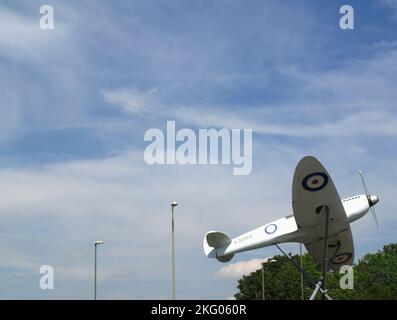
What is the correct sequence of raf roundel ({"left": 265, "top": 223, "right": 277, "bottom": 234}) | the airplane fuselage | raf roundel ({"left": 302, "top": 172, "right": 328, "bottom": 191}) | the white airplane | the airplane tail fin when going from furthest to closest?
the airplane tail fin
raf roundel ({"left": 265, "top": 223, "right": 277, "bottom": 234})
the airplane fuselage
the white airplane
raf roundel ({"left": 302, "top": 172, "right": 328, "bottom": 191})

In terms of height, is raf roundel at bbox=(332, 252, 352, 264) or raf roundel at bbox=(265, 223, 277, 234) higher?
raf roundel at bbox=(265, 223, 277, 234)

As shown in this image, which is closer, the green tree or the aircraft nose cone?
the aircraft nose cone

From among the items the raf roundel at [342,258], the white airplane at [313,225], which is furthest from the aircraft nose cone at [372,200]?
the raf roundel at [342,258]

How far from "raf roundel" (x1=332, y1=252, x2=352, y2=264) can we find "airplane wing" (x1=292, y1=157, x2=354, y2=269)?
0.36 m

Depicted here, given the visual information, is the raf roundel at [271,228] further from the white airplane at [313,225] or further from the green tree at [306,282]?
the green tree at [306,282]

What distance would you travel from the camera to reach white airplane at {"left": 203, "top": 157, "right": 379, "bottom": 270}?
Answer: 2770 cm

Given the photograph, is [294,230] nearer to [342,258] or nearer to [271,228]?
[271,228]

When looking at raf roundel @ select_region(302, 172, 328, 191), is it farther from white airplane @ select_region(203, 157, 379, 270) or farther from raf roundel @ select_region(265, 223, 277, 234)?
raf roundel @ select_region(265, 223, 277, 234)

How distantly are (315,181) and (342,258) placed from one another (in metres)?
10.1

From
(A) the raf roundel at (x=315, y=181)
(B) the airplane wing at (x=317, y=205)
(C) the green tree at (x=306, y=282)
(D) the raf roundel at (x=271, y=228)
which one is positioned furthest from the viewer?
(C) the green tree at (x=306, y=282)

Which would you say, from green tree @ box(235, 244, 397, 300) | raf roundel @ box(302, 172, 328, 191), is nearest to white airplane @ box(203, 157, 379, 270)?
raf roundel @ box(302, 172, 328, 191)

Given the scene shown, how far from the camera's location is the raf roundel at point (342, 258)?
35222 mm

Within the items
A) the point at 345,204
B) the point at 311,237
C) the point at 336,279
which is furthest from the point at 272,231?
the point at 336,279

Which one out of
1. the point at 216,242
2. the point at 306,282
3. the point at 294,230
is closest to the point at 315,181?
the point at 294,230
